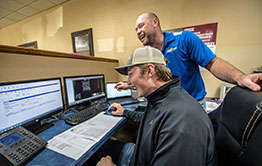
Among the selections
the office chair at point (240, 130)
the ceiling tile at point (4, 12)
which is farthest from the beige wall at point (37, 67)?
the ceiling tile at point (4, 12)

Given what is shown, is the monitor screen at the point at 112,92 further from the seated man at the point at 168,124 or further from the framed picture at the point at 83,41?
the framed picture at the point at 83,41

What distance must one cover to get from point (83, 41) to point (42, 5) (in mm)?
1460

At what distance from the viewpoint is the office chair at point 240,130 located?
36cm

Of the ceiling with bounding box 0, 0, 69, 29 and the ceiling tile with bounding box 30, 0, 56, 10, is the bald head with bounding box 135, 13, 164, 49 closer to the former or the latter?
the ceiling with bounding box 0, 0, 69, 29

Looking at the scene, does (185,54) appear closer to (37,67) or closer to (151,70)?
(151,70)

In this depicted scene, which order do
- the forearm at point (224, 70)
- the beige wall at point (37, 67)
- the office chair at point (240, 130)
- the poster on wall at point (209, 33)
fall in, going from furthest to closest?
the poster on wall at point (209, 33), the beige wall at point (37, 67), the forearm at point (224, 70), the office chair at point (240, 130)

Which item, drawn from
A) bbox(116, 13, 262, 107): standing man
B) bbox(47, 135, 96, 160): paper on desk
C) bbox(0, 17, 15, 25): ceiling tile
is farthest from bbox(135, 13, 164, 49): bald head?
bbox(0, 17, 15, 25): ceiling tile

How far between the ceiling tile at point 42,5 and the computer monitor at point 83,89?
2789 millimetres

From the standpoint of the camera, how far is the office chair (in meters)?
0.36

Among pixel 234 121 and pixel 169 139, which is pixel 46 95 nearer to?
pixel 169 139

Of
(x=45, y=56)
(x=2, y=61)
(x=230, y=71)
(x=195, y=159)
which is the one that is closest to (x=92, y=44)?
(x=45, y=56)

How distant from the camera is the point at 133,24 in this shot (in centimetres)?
206

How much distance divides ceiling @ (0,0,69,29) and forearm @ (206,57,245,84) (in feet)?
11.4

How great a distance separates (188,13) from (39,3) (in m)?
3.46
